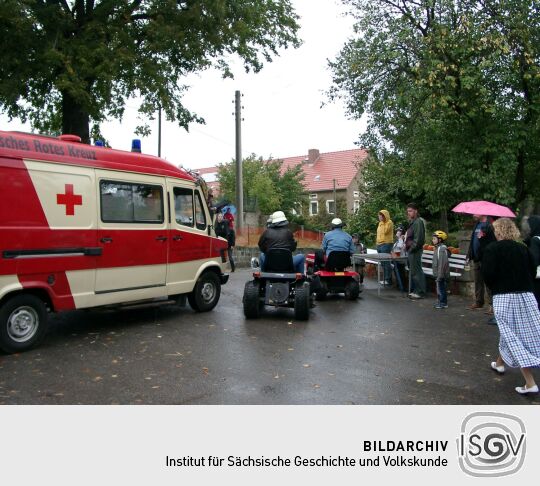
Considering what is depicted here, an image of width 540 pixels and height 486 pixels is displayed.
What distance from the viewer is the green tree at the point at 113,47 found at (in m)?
11.6

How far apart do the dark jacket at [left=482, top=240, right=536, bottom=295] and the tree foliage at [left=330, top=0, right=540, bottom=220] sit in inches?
239

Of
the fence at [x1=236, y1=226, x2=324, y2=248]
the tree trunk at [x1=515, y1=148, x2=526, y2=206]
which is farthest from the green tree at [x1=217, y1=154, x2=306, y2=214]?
the tree trunk at [x1=515, y1=148, x2=526, y2=206]

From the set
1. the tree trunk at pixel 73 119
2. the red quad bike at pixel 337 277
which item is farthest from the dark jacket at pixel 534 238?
the tree trunk at pixel 73 119

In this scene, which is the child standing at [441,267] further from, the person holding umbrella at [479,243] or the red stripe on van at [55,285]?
the red stripe on van at [55,285]

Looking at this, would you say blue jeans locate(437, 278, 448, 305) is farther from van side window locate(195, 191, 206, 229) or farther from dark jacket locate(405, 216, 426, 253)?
van side window locate(195, 191, 206, 229)

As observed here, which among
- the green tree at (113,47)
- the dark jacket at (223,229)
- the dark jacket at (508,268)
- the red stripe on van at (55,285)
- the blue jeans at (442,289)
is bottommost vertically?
the blue jeans at (442,289)

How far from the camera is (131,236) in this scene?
25.1 feet

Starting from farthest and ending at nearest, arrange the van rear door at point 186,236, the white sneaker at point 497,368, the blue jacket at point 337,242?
the blue jacket at point 337,242
the van rear door at point 186,236
the white sneaker at point 497,368

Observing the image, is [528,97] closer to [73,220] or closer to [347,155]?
[73,220]

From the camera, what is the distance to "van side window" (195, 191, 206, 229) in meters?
9.08

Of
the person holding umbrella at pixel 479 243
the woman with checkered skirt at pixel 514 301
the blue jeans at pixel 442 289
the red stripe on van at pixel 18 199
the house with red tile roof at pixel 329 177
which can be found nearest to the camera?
the woman with checkered skirt at pixel 514 301

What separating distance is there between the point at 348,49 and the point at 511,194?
567 cm

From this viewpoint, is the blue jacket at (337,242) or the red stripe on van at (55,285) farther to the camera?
the blue jacket at (337,242)

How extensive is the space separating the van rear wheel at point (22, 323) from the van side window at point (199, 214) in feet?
10.7
